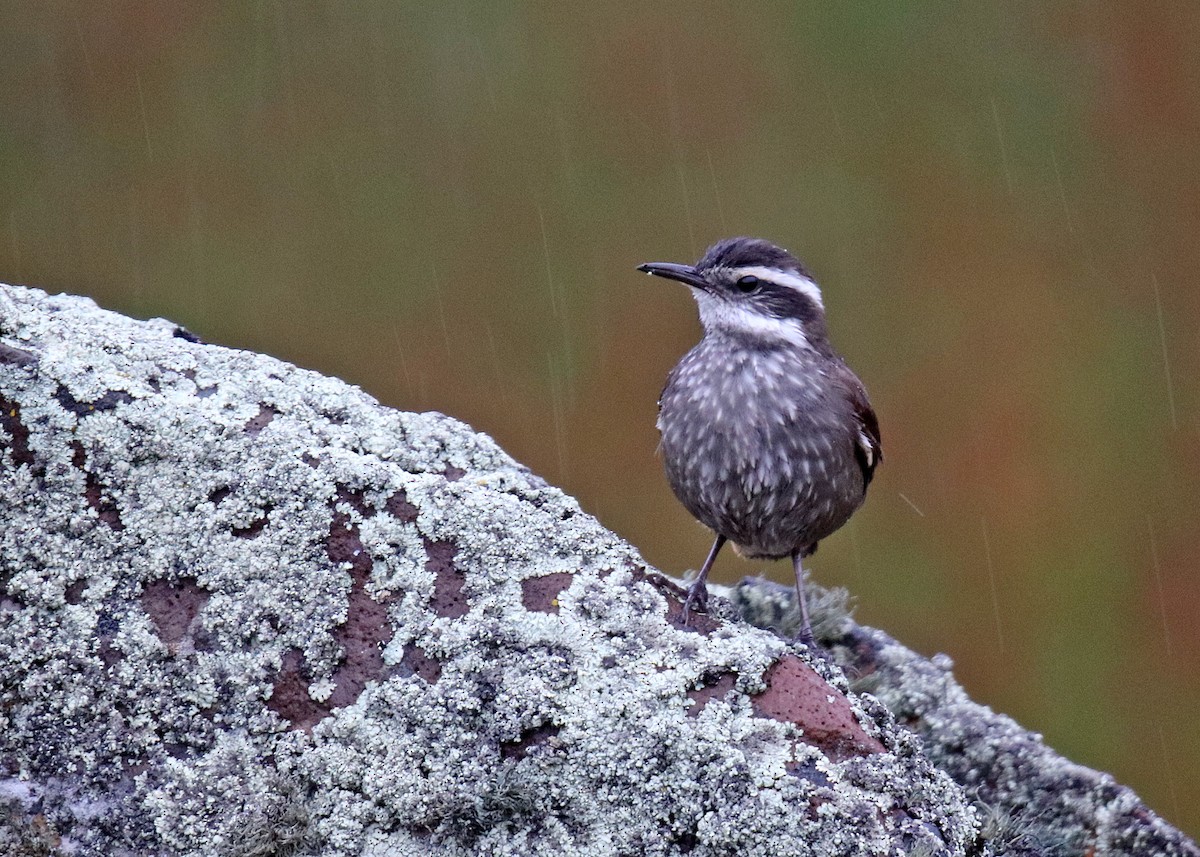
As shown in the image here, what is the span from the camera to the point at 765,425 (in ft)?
13.2

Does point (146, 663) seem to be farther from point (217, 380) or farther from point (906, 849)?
point (906, 849)

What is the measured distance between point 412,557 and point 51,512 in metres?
0.78

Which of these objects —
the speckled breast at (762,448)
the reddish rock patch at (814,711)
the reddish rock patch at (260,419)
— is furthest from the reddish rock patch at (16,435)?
the speckled breast at (762,448)

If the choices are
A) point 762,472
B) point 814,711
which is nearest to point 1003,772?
point 814,711

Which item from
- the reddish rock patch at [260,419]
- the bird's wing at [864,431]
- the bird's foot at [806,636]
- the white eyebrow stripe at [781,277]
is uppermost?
the white eyebrow stripe at [781,277]

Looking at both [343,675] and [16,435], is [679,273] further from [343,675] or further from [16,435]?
[16,435]

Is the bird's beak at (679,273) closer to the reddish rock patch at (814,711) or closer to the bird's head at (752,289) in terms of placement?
the bird's head at (752,289)

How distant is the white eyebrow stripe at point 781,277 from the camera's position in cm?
449

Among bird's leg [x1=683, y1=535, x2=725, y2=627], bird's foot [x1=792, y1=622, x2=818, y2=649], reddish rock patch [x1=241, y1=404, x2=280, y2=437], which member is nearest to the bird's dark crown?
bird's leg [x1=683, y1=535, x2=725, y2=627]

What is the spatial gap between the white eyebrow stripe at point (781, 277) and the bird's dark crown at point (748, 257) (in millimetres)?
15

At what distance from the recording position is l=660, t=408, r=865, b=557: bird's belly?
400 cm

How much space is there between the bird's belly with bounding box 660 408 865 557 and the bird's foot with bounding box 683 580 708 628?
657 millimetres

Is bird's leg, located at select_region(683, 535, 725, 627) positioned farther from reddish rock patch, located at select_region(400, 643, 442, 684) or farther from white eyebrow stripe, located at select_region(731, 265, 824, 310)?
white eyebrow stripe, located at select_region(731, 265, 824, 310)

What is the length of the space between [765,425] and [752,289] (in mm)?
694
